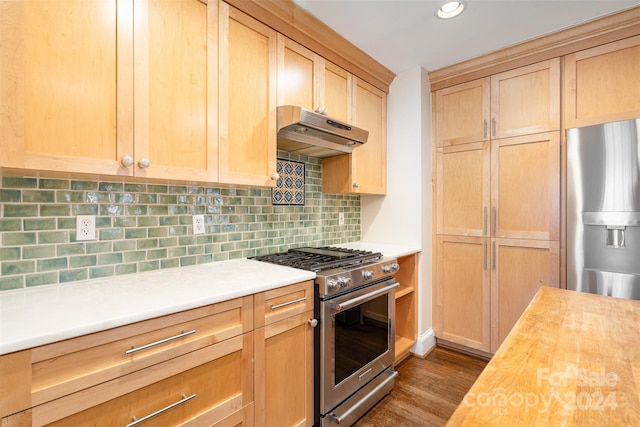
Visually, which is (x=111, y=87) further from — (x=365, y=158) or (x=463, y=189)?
(x=463, y=189)

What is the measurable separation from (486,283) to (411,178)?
108 cm

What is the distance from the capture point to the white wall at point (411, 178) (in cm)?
262

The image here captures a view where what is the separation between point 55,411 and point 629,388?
1484 millimetres

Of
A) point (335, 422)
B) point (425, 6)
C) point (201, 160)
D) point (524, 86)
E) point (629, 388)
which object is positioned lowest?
point (335, 422)

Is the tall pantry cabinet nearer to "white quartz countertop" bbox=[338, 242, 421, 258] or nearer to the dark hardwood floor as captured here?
the dark hardwood floor

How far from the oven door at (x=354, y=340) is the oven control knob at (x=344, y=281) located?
2.6 inches

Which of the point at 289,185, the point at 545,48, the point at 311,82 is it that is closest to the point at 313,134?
the point at 311,82

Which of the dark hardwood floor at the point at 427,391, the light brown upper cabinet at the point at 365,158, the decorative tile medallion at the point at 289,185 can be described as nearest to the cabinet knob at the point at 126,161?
the decorative tile medallion at the point at 289,185

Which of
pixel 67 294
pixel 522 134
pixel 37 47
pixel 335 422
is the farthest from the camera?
pixel 522 134

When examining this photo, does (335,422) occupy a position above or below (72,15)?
below

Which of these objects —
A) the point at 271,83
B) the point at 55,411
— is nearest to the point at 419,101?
the point at 271,83

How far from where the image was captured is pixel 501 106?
241 centimetres

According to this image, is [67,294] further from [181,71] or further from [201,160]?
[181,71]

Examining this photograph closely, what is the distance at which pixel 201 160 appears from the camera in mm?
1473
